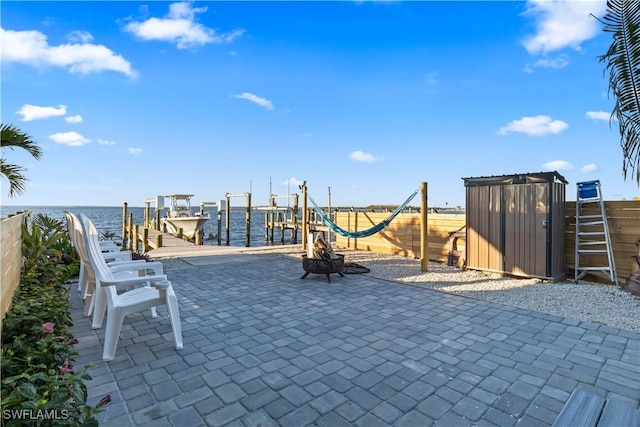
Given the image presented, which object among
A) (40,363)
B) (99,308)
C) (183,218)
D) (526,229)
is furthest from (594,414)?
(183,218)

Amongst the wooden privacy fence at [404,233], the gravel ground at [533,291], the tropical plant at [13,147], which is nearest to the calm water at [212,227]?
the tropical plant at [13,147]

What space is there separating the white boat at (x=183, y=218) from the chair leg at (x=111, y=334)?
1294 cm

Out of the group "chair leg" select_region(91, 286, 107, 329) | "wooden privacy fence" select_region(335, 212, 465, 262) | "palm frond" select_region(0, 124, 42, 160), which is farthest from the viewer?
"wooden privacy fence" select_region(335, 212, 465, 262)

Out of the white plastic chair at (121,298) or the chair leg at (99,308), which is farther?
the chair leg at (99,308)

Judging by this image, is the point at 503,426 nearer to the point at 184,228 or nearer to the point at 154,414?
the point at 154,414

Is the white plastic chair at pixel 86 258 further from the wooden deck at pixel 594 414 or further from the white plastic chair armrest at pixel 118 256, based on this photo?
the wooden deck at pixel 594 414

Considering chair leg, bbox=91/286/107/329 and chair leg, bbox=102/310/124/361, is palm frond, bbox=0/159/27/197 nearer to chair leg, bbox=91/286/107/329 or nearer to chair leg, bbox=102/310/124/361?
chair leg, bbox=91/286/107/329

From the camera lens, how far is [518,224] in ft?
15.5

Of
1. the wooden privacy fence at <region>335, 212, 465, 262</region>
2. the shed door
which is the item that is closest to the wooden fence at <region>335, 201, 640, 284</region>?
the wooden privacy fence at <region>335, 212, 465, 262</region>

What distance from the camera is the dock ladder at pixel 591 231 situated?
444 cm

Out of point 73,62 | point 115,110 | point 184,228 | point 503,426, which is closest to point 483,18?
point 503,426

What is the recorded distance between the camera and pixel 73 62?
542cm

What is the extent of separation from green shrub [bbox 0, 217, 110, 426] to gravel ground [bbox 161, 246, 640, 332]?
2827mm

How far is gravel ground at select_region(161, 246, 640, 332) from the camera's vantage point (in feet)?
10.6
